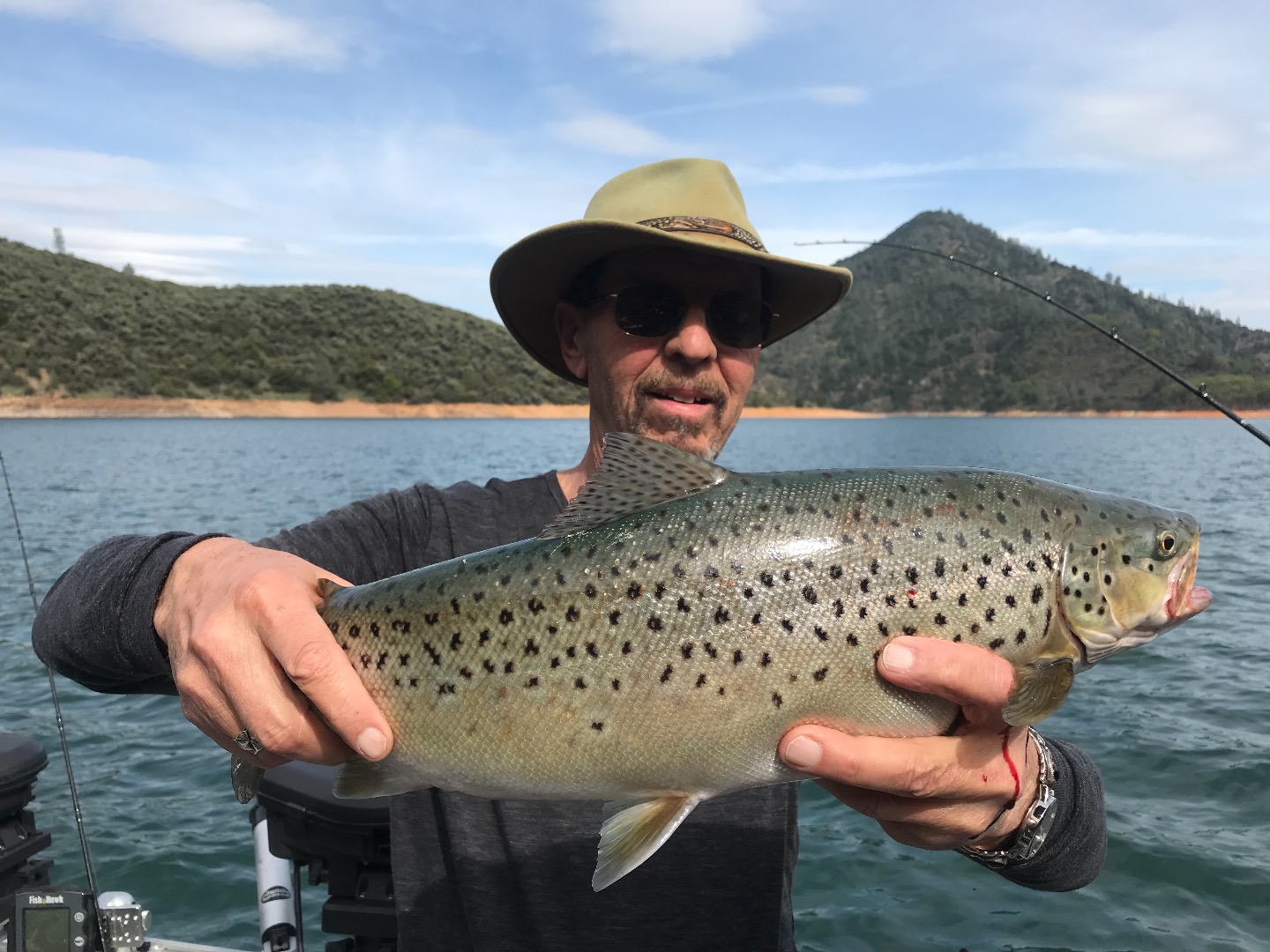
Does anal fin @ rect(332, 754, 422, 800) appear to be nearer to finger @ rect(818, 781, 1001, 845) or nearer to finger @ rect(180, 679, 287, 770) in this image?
finger @ rect(180, 679, 287, 770)

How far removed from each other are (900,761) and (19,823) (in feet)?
15.8

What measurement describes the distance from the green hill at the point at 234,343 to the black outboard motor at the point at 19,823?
89290 millimetres

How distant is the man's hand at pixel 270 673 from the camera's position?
6.70 feet

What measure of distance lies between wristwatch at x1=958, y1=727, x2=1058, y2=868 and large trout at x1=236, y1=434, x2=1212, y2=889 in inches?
18.3

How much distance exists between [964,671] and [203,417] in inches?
4140

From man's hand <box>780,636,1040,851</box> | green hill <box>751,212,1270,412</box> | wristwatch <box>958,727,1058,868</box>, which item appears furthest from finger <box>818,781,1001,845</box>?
green hill <box>751,212,1270,412</box>

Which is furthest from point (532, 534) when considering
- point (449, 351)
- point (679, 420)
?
point (449, 351)

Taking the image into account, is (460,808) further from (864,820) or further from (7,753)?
(864,820)

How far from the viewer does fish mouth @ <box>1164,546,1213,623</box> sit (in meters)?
2.41

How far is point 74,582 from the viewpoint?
2.52 m

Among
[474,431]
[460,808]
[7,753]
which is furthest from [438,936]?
[474,431]

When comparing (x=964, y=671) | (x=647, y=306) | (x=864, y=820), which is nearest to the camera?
(x=964, y=671)

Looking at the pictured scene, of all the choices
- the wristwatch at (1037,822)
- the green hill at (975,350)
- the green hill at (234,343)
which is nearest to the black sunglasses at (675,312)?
the wristwatch at (1037,822)

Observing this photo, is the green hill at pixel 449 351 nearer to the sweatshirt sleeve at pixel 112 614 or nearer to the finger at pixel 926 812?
the finger at pixel 926 812
